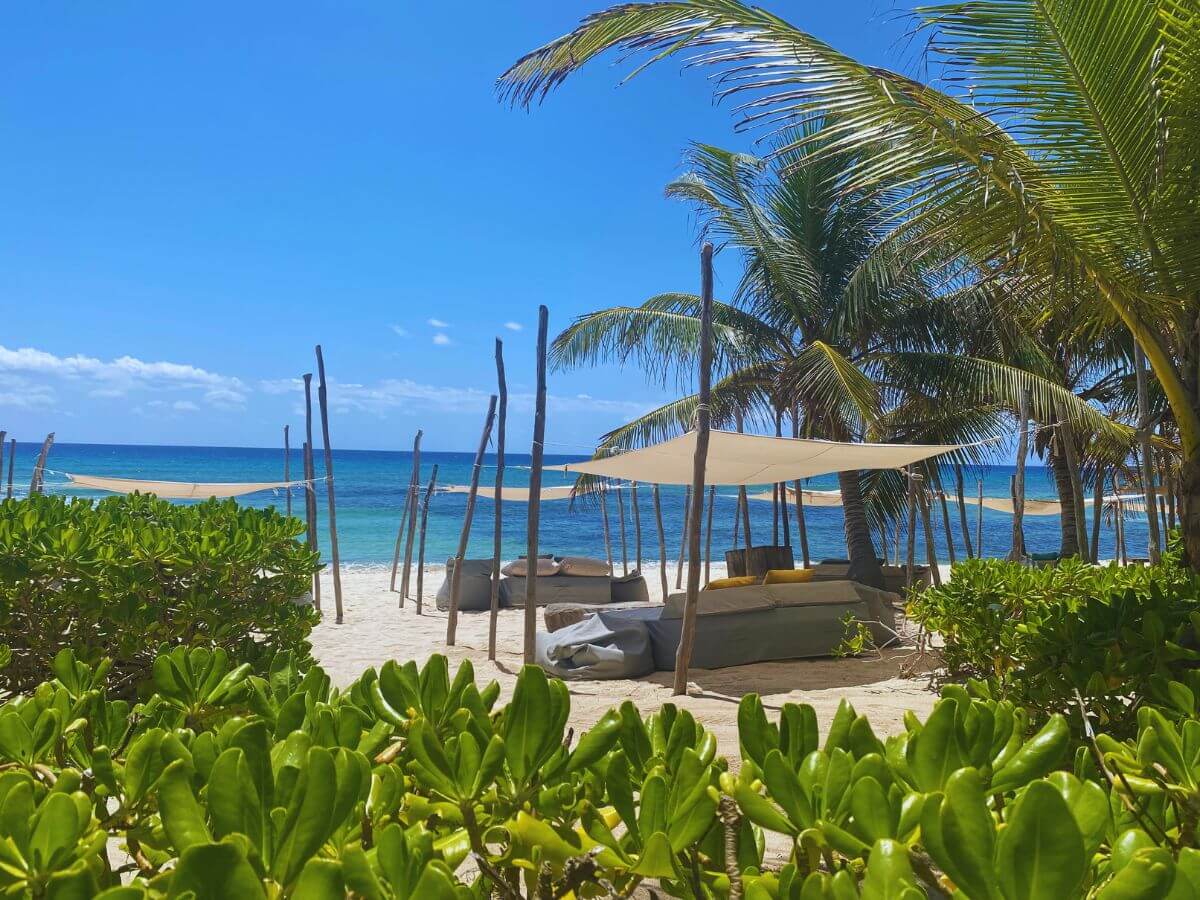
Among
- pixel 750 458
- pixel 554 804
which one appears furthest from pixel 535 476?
pixel 554 804

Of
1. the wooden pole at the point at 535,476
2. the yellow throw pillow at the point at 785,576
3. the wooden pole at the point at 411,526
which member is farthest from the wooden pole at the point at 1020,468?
the wooden pole at the point at 411,526

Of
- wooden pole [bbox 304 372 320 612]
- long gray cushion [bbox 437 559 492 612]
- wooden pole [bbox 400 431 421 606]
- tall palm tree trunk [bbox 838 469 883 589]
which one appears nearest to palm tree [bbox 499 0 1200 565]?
tall palm tree trunk [bbox 838 469 883 589]

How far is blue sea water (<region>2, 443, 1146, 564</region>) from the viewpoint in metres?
24.4

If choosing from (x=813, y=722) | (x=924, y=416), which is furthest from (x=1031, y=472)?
(x=813, y=722)

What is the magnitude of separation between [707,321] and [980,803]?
13.8ft

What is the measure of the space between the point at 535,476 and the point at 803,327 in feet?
13.5

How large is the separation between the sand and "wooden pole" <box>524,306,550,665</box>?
36 cm

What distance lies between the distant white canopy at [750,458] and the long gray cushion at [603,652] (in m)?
1.31

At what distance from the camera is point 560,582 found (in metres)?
9.25

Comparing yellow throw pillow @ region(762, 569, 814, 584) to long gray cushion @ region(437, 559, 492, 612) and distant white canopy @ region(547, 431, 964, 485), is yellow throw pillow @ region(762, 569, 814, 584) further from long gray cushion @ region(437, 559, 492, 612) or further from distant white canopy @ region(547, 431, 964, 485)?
long gray cushion @ region(437, 559, 492, 612)

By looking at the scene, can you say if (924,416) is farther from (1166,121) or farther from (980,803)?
(980,803)

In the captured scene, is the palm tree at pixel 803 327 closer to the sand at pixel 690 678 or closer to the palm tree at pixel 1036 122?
the sand at pixel 690 678

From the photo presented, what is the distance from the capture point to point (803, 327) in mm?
8266

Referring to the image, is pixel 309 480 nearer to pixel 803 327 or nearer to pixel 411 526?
pixel 411 526
